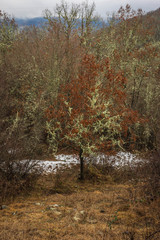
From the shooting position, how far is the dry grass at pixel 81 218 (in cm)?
343

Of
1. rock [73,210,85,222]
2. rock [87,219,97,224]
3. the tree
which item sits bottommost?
rock [73,210,85,222]

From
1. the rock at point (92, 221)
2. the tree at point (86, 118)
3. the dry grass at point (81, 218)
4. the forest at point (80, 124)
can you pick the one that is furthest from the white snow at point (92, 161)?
the rock at point (92, 221)

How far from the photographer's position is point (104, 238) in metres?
3.27

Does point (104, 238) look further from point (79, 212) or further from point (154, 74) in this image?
point (154, 74)

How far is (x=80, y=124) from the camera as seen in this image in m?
7.48

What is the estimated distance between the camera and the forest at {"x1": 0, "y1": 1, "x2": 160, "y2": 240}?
4.34 m

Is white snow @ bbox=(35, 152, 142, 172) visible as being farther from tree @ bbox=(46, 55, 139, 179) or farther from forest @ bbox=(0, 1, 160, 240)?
tree @ bbox=(46, 55, 139, 179)

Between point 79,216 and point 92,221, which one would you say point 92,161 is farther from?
point 92,221

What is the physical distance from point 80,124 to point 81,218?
3809mm

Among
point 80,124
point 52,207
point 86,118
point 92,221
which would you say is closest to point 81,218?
point 92,221

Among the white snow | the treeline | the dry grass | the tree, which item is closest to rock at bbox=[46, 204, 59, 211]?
the dry grass

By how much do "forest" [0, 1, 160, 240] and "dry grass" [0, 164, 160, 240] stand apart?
25 millimetres

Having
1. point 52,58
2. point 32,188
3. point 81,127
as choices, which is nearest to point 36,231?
point 32,188

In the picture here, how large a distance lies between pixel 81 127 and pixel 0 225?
4440 mm
